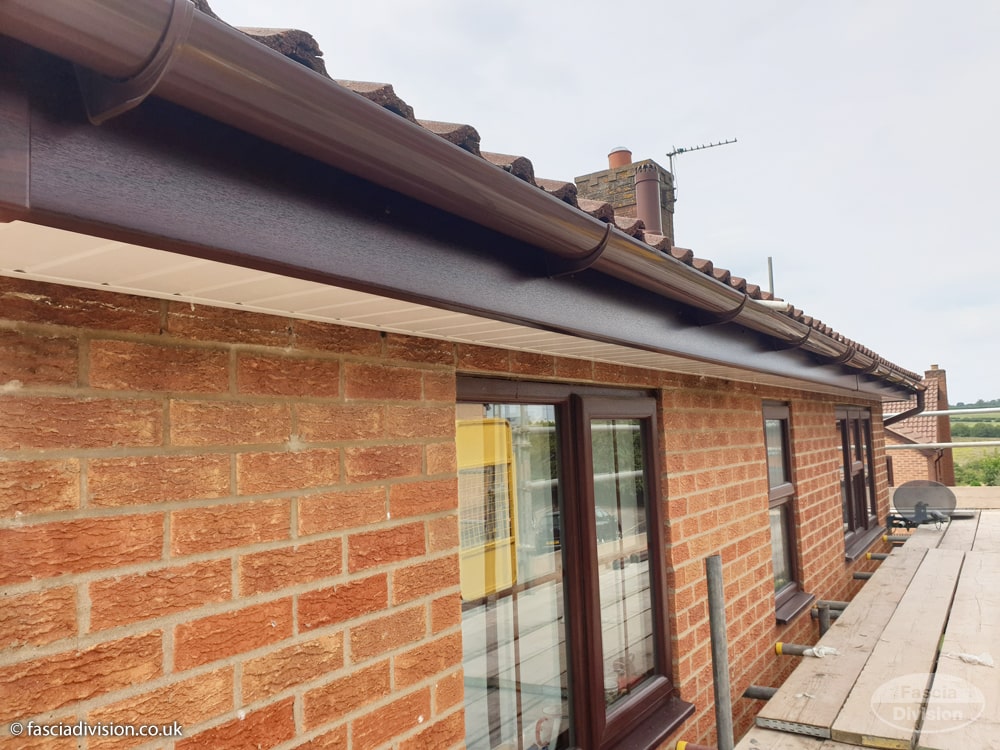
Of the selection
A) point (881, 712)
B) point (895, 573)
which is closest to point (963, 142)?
point (895, 573)

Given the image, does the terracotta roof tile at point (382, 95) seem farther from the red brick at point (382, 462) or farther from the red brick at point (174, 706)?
the red brick at point (174, 706)

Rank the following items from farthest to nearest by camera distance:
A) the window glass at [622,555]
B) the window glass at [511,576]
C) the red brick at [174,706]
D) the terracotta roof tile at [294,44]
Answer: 1. the window glass at [622,555]
2. the window glass at [511,576]
3. the red brick at [174,706]
4. the terracotta roof tile at [294,44]

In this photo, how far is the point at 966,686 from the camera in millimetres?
2863

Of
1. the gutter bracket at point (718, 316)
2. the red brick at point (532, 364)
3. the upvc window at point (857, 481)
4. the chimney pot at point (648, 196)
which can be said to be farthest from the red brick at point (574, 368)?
the upvc window at point (857, 481)

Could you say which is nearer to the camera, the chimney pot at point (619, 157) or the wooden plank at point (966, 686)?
the wooden plank at point (966, 686)

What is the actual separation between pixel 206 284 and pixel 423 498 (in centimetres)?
92

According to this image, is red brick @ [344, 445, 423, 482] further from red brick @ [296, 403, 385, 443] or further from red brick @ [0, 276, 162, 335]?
red brick @ [0, 276, 162, 335]

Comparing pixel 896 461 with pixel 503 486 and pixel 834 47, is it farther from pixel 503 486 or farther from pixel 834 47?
pixel 503 486

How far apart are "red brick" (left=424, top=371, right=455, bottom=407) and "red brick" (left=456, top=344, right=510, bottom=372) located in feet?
0.25

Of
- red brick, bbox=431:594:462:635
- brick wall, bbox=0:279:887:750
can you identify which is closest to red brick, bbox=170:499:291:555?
brick wall, bbox=0:279:887:750

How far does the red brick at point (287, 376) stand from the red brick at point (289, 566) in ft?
1.16

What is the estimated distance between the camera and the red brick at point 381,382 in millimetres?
1654

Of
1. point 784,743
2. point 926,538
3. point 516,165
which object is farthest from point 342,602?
point 926,538

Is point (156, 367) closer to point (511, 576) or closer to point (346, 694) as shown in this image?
point (346, 694)
